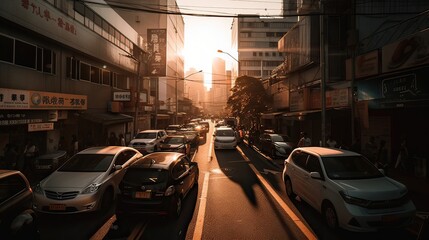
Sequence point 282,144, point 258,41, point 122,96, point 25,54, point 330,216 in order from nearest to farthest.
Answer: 1. point 330,216
2. point 25,54
3. point 282,144
4. point 122,96
5. point 258,41

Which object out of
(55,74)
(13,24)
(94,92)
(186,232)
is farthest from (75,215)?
(94,92)

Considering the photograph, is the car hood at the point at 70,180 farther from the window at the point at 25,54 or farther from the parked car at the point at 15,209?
the window at the point at 25,54

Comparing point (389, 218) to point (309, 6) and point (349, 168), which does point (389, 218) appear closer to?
point (349, 168)

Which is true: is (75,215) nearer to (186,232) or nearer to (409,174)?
(186,232)

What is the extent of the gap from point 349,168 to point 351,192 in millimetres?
1372

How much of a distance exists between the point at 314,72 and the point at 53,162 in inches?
772

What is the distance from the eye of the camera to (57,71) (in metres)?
17.4

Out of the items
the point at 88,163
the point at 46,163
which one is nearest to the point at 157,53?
the point at 46,163

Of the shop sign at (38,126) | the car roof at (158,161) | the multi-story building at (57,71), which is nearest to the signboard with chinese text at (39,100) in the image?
the multi-story building at (57,71)

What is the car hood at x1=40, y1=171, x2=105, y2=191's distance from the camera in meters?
7.20

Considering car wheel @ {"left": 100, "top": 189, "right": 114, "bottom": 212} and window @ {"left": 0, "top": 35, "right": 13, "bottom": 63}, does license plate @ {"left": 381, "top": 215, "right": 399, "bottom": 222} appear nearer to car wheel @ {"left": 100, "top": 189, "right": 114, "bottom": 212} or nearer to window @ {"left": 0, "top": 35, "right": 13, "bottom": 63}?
car wheel @ {"left": 100, "top": 189, "right": 114, "bottom": 212}

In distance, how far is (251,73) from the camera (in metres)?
88.8

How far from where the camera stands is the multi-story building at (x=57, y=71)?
13.3 meters

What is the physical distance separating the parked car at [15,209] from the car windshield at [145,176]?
2.21 meters
